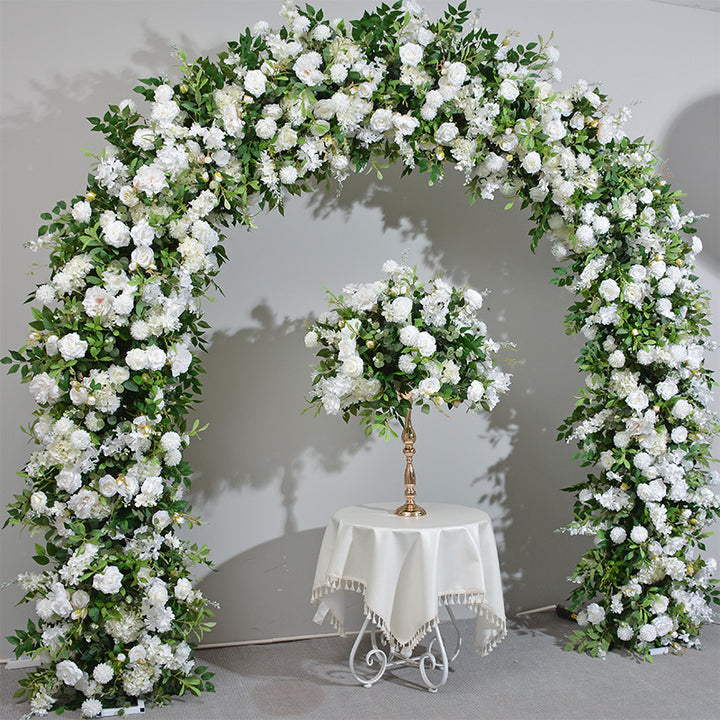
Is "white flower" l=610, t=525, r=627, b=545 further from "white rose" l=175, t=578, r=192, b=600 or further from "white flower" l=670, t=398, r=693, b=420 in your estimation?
"white rose" l=175, t=578, r=192, b=600

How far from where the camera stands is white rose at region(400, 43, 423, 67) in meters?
3.14

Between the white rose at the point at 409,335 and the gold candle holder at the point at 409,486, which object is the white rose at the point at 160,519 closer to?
the gold candle holder at the point at 409,486

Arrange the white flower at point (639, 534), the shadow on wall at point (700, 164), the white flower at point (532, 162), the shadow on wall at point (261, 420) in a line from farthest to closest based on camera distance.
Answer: the shadow on wall at point (700, 164)
the shadow on wall at point (261, 420)
the white flower at point (639, 534)
the white flower at point (532, 162)

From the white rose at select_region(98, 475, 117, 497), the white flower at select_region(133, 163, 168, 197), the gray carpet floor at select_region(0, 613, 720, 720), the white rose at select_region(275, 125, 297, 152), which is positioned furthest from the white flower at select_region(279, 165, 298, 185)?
the gray carpet floor at select_region(0, 613, 720, 720)

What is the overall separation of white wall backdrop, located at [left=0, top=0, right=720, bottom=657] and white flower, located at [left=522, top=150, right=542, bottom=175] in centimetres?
64

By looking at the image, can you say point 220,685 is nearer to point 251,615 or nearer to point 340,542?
point 251,615

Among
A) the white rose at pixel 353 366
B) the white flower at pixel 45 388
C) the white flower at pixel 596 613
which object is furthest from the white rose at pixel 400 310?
the white flower at pixel 596 613

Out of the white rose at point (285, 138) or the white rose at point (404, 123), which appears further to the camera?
the white rose at point (404, 123)

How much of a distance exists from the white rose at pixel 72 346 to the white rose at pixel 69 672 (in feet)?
3.75

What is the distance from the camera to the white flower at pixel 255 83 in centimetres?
300

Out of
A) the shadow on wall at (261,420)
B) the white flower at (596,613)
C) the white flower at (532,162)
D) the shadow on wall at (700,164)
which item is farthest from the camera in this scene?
the shadow on wall at (700,164)

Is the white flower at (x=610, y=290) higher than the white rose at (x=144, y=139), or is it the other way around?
the white rose at (x=144, y=139)

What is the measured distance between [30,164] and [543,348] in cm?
278

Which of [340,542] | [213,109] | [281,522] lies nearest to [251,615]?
[281,522]
